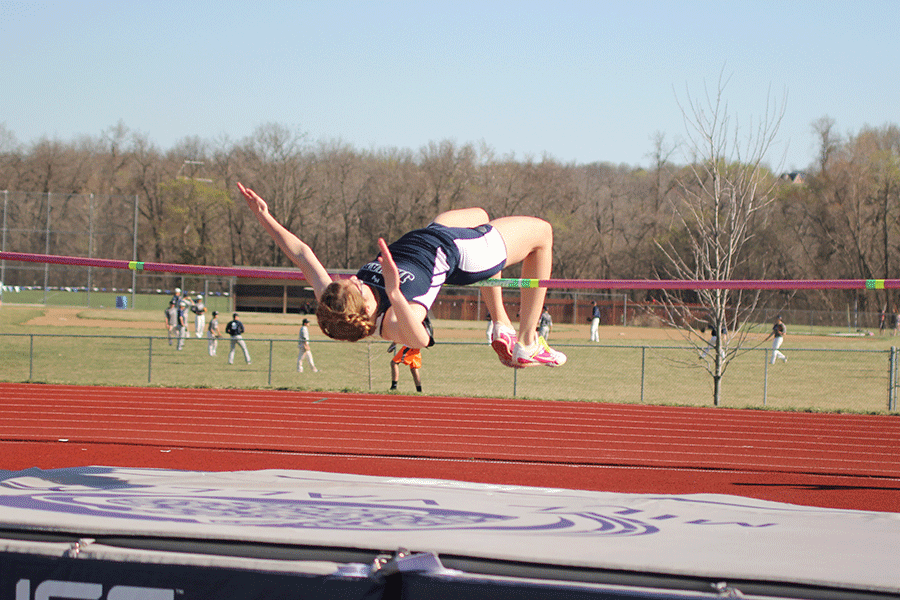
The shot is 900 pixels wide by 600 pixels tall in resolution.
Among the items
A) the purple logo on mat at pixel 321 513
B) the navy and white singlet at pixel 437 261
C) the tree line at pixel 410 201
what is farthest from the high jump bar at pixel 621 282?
the tree line at pixel 410 201

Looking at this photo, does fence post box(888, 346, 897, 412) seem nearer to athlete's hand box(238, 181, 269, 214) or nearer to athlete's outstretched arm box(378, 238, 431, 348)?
athlete's outstretched arm box(378, 238, 431, 348)

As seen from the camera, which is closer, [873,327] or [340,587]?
[340,587]

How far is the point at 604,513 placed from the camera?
4414mm

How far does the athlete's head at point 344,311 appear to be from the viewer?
3793 mm

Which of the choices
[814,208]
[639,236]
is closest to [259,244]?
[639,236]

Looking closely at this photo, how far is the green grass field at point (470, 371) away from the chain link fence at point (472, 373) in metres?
0.03

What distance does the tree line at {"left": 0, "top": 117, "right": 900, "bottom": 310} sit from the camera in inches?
2063

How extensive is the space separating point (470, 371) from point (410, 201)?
39.0 metres

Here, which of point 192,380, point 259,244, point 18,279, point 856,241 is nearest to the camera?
point 192,380

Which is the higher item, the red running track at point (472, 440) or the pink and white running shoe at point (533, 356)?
the pink and white running shoe at point (533, 356)

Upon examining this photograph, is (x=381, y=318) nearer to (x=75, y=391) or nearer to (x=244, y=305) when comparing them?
(x=75, y=391)

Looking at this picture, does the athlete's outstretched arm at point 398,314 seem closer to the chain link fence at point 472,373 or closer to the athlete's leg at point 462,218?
the athlete's leg at point 462,218

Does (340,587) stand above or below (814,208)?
below

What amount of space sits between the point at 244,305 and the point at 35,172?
68.3ft
